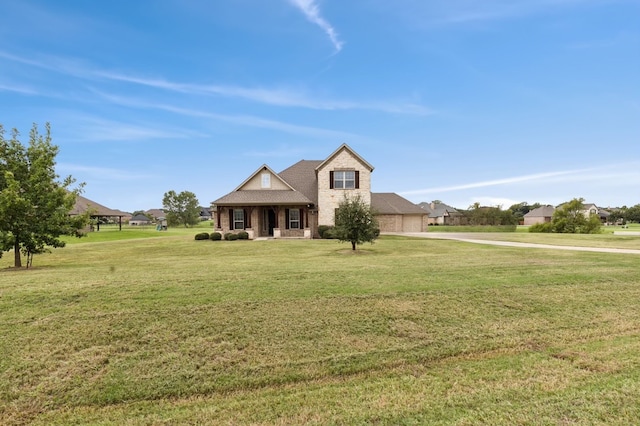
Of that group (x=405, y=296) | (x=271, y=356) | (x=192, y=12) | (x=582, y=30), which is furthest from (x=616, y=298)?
(x=192, y=12)

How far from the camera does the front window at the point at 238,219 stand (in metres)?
28.2

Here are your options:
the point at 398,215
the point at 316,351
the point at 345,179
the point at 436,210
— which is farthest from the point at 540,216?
the point at 316,351

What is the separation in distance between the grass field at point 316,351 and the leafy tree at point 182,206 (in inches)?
3083

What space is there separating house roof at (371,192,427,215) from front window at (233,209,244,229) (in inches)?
628

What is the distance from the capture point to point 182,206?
274 feet

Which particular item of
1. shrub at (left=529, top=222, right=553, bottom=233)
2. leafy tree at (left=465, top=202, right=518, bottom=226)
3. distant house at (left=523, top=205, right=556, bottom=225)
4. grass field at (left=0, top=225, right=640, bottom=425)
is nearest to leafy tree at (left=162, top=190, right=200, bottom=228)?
leafy tree at (left=465, top=202, right=518, bottom=226)

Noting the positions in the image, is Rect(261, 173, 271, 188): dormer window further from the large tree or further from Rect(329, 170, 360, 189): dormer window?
the large tree

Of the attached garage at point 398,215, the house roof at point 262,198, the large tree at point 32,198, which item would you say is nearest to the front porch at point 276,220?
the house roof at point 262,198

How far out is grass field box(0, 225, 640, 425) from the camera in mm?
3598

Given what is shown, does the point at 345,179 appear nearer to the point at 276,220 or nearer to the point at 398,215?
the point at 276,220

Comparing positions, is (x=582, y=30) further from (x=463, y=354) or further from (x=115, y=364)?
(x=115, y=364)

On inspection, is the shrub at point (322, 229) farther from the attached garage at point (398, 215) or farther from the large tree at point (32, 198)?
the large tree at point (32, 198)

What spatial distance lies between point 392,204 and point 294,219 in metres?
16.4

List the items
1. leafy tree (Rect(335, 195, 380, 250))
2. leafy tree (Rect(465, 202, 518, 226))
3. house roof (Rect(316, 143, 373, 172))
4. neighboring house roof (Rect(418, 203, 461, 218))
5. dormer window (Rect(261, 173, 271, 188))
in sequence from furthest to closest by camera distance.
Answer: neighboring house roof (Rect(418, 203, 461, 218)), leafy tree (Rect(465, 202, 518, 226)), dormer window (Rect(261, 173, 271, 188)), house roof (Rect(316, 143, 373, 172)), leafy tree (Rect(335, 195, 380, 250))
